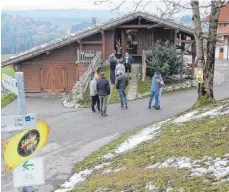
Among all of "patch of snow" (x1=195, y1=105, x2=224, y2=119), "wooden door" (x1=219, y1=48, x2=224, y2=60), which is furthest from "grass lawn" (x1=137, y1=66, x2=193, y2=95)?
"wooden door" (x1=219, y1=48, x2=224, y2=60)

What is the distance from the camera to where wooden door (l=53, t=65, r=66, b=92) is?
1006 inches

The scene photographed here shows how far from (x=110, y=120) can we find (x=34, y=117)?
30.1ft

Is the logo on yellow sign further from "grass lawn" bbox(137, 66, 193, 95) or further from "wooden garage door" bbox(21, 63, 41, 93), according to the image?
"wooden garage door" bbox(21, 63, 41, 93)

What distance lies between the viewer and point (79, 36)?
24.1 m

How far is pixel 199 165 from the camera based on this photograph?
5.84 m

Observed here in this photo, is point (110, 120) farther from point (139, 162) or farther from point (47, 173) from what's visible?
point (139, 162)

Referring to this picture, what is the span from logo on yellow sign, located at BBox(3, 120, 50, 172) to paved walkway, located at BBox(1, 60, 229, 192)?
11.7 feet

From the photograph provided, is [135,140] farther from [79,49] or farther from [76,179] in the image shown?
[79,49]

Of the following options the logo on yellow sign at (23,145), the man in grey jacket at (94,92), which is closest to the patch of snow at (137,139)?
the man in grey jacket at (94,92)

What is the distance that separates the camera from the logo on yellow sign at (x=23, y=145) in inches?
153

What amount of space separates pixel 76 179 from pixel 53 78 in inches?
726

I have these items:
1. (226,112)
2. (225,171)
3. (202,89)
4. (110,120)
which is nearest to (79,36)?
(110,120)

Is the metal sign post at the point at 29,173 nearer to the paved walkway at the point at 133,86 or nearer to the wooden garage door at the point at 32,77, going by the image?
the paved walkway at the point at 133,86

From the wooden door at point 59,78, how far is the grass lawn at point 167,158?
16.4 m
